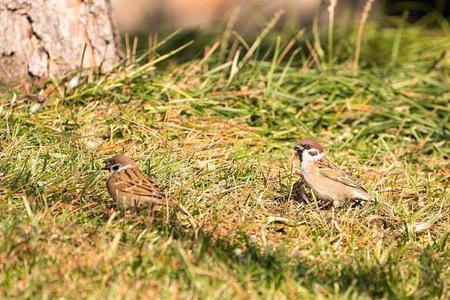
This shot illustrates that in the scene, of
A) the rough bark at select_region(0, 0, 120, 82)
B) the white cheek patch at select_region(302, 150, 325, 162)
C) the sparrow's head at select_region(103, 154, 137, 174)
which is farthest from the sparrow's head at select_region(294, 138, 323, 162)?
the rough bark at select_region(0, 0, 120, 82)

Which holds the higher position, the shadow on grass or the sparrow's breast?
the shadow on grass

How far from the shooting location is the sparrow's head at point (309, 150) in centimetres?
671

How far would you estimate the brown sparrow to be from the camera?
638 cm

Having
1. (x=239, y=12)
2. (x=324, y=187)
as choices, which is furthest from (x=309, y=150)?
(x=239, y=12)

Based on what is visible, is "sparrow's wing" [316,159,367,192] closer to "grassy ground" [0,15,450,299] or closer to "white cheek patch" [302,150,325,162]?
"white cheek patch" [302,150,325,162]

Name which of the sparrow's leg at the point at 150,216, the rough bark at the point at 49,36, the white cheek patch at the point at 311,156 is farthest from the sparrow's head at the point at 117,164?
the rough bark at the point at 49,36

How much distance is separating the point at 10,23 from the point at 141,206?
9.39ft

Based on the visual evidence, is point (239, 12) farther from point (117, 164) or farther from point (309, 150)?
point (117, 164)

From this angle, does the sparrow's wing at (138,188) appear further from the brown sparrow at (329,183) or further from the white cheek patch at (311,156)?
the white cheek patch at (311,156)

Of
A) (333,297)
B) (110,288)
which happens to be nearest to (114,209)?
(110,288)

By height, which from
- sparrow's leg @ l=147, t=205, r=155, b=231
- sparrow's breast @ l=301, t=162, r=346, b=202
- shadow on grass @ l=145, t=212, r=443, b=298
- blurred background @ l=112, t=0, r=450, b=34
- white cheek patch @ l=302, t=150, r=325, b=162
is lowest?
blurred background @ l=112, t=0, r=450, b=34

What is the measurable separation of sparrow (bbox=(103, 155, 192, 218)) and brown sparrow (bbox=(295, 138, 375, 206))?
1.16m

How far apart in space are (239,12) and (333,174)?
5.32 meters

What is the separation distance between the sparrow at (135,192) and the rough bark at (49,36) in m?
2.28
